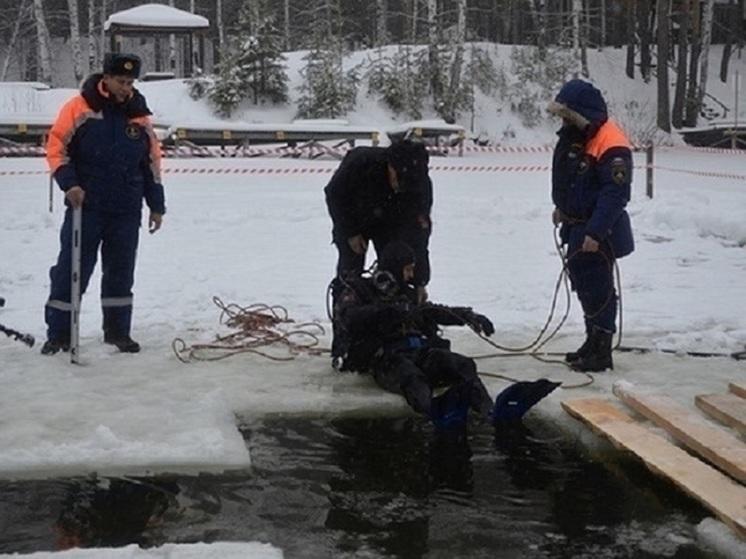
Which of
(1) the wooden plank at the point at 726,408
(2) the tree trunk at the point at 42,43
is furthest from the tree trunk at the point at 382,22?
(1) the wooden plank at the point at 726,408

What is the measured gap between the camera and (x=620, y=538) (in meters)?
3.90

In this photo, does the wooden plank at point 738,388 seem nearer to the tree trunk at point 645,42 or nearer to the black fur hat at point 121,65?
the black fur hat at point 121,65

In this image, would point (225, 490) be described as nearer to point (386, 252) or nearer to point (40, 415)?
point (40, 415)

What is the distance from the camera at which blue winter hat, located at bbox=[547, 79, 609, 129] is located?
6023 mm

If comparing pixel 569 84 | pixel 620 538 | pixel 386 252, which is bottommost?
pixel 620 538

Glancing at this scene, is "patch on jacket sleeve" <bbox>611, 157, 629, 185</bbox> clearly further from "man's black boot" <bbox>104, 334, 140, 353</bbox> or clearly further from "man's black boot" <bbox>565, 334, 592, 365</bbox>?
"man's black boot" <bbox>104, 334, 140, 353</bbox>

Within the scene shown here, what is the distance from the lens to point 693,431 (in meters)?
4.82

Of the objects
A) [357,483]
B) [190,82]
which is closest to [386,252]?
[357,483]

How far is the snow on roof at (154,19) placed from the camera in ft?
99.6

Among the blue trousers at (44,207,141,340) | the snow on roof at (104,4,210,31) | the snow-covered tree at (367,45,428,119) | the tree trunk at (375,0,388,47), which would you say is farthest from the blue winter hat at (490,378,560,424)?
the tree trunk at (375,0,388,47)

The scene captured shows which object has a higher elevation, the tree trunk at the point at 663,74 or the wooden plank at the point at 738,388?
the tree trunk at the point at 663,74

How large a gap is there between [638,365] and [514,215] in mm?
7445

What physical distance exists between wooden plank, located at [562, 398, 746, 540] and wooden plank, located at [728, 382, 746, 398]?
72cm

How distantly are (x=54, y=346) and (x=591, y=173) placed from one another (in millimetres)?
3434
